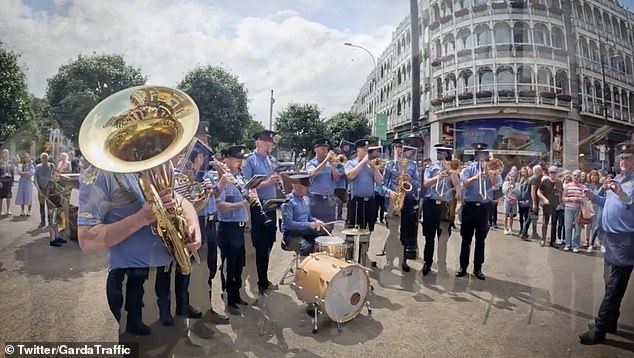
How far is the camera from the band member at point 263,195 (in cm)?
295

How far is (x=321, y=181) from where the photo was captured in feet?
12.3

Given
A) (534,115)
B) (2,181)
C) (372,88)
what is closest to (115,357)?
(2,181)

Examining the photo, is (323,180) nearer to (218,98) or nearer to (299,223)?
(299,223)

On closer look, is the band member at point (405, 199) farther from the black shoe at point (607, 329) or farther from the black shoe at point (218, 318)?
the black shoe at point (218, 318)

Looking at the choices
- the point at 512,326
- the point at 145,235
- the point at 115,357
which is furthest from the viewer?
the point at 512,326

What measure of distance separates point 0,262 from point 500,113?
3.27 meters

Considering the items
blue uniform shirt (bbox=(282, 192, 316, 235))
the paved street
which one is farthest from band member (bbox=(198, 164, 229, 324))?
blue uniform shirt (bbox=(282, 192, 316, 235))

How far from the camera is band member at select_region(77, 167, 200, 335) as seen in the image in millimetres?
1572

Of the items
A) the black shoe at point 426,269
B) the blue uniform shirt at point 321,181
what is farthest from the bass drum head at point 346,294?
the blue uniform shirt at point 321,181

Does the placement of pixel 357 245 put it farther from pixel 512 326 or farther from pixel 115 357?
pixel 115 357

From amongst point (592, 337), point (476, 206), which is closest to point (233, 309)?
point (476, 206)

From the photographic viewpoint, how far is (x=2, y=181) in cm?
195

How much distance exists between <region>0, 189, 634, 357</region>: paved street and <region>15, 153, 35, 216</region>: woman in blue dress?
4.5 inches

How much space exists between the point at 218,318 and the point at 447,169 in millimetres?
2473
